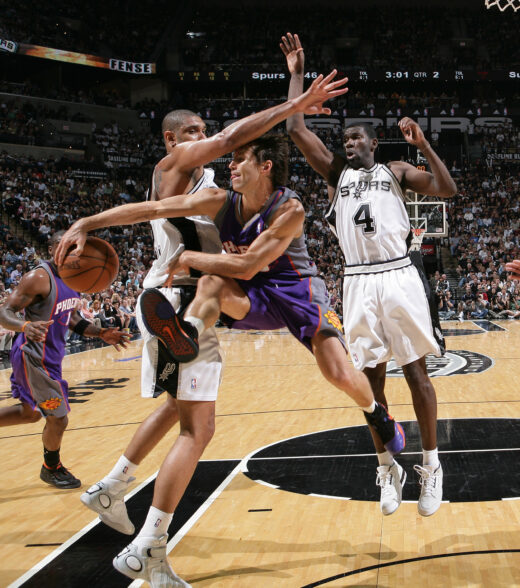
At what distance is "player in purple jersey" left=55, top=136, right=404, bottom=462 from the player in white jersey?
0.82 feet

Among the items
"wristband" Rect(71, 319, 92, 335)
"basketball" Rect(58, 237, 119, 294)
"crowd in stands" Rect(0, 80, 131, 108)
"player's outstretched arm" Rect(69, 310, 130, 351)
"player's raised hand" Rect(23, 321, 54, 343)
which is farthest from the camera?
"crowd in stands" Rect(0, 80, 131, 108)

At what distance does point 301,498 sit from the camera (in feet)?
13.1

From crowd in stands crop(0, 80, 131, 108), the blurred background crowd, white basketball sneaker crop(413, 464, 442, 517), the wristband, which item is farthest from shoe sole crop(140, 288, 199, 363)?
crowd in stands crop(0, 80, 131, 108)

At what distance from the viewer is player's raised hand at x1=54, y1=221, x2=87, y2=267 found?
9.49 ft

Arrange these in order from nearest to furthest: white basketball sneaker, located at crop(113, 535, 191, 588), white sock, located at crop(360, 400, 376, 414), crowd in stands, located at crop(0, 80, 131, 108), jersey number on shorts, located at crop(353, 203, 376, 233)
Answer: white basketball sneaker, located at crop(113, 535, 191, 588) → white sock, located at crop(360, 400, 376, 414) → jersey number on shorts, located at crop(353, 203, 376, 233) → crowd in stands, located at crop(0, 80, 131, 108)


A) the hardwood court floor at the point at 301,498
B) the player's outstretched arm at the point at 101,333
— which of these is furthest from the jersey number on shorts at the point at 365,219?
the player's outstretched arm at the point at 101,333

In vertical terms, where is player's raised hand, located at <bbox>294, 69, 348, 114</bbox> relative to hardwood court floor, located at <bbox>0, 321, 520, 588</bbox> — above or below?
above

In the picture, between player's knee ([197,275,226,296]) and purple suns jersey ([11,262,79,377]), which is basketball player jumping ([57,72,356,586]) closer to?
player's knee ([197,275,226,296])

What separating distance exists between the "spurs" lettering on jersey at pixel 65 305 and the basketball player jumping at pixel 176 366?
1.56 meters

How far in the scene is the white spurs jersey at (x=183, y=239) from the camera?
3.26 metres

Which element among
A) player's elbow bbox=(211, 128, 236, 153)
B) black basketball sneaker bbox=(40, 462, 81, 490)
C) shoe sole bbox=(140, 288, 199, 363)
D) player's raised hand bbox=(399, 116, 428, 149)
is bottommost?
black basketball sneaker bbox=(40, 462, 81, 490)

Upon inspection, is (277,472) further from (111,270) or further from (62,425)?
(111,270)

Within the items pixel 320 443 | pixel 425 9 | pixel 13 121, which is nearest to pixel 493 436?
pixel 320 443

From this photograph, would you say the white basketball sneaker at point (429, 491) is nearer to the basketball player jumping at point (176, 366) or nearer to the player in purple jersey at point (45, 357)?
the basketball player jumping at point (176, 366)
